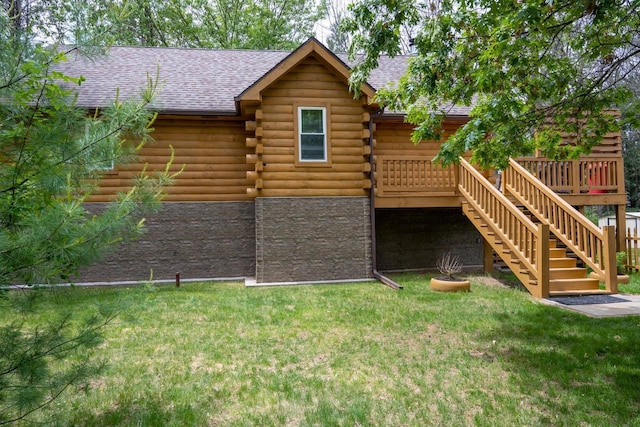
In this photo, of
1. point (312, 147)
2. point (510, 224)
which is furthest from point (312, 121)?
point (510, 224)

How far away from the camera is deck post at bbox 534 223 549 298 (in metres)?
8.19

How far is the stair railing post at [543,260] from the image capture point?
8.19 meters

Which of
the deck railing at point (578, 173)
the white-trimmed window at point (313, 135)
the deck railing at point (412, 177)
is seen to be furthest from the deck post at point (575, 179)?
the white-trimmed window at point (313, 135)

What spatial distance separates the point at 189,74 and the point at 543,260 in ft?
35.8

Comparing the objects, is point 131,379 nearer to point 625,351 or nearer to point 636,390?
point 636,390

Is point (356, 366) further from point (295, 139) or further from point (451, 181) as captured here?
point (451, 181)

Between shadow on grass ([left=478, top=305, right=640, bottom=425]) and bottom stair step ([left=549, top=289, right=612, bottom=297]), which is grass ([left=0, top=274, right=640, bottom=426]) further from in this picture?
bottom stair step ([left=549, top=289, right=612, bottom=297])

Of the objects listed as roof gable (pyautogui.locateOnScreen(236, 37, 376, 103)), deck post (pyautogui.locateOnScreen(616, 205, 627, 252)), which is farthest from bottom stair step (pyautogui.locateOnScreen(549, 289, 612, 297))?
roof gable (pyautogui.locateOnScreen(236, 37, 376, 103))

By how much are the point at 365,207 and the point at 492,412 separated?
7646 mm

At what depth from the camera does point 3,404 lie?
9.64 ft

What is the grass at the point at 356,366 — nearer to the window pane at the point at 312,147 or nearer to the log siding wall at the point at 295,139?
the log siding wall at the point at 295,139

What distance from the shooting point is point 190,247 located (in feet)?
37.8

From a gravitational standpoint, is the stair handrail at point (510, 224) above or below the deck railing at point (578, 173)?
below

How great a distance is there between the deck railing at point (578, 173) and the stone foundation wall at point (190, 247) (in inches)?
300
